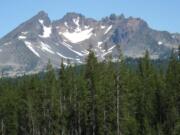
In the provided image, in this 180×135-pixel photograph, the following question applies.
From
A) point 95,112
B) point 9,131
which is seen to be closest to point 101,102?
point 95,112

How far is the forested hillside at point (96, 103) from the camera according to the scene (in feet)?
243

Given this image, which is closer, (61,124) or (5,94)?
(61,124)

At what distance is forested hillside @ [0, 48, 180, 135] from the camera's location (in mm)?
74000

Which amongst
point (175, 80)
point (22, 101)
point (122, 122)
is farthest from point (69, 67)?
point (122, 122)

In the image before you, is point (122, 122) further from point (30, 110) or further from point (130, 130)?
point (30, 110)

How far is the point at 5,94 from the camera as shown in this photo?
Result: 330ft

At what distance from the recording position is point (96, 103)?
75.5 metres

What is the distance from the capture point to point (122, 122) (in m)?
68.6

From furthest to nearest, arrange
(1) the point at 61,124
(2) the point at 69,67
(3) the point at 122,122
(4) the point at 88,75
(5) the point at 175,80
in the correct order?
(2) the point at 69,67 → (1) the point at 61,124 → (5) the point at 175,80 → (4) the point at 88,75 → (3) the point at 122,122

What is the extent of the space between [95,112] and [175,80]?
14.8 meters

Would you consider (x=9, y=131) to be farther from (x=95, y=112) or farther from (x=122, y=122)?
(x=122, y=122)

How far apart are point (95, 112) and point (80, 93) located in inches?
470

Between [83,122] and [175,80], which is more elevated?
[175,80]

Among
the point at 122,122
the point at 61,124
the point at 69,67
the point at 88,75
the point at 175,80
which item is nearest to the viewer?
the point at 122,122
